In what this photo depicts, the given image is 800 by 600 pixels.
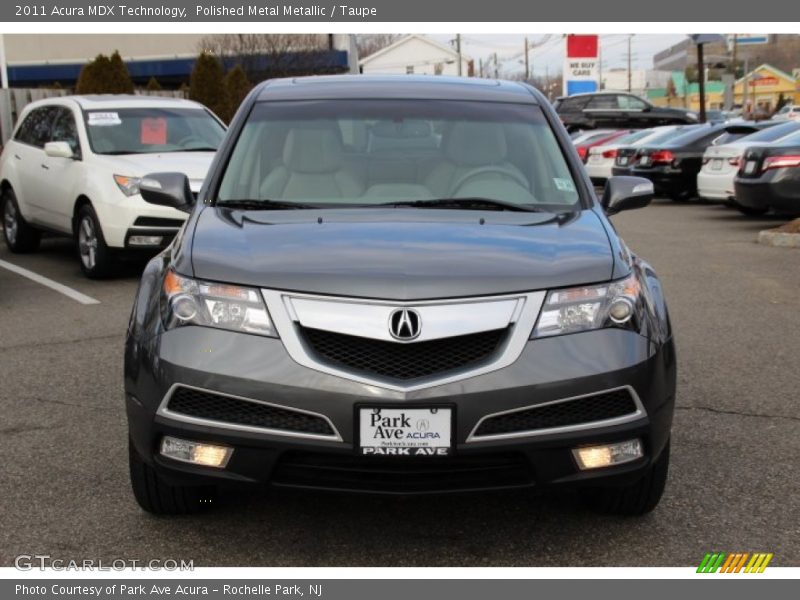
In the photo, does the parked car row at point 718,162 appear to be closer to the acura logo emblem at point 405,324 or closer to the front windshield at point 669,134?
the front windshield at point 669,134

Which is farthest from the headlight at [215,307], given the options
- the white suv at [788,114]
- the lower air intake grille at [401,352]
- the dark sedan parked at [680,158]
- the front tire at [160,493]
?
the white suv at [788,114]

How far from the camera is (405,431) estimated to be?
3357mm

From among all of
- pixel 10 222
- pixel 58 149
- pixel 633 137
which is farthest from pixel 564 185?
pixel 633 137

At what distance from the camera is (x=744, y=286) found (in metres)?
9.90

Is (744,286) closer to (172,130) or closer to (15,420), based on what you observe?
(172,130)

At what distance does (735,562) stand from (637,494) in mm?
429

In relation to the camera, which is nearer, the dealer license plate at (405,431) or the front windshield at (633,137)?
the dealer license plate at (405,431)

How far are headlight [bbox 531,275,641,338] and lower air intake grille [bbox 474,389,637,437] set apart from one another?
0.23 metres

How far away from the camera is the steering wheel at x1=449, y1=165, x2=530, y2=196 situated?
4668 mm

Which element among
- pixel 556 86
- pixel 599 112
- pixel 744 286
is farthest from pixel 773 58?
pixel 744 286

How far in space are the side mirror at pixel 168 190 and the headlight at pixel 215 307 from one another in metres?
1.36

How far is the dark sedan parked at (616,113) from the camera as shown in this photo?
35438 mm

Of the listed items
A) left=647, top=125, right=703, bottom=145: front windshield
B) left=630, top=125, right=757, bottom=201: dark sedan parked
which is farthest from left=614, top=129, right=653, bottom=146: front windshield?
left=630, top=125, right=757, bottom=201: dark sedan parked

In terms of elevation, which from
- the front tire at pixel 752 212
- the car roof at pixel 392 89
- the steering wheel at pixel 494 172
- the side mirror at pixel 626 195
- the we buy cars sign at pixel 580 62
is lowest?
the front tire at pixel 752 212
